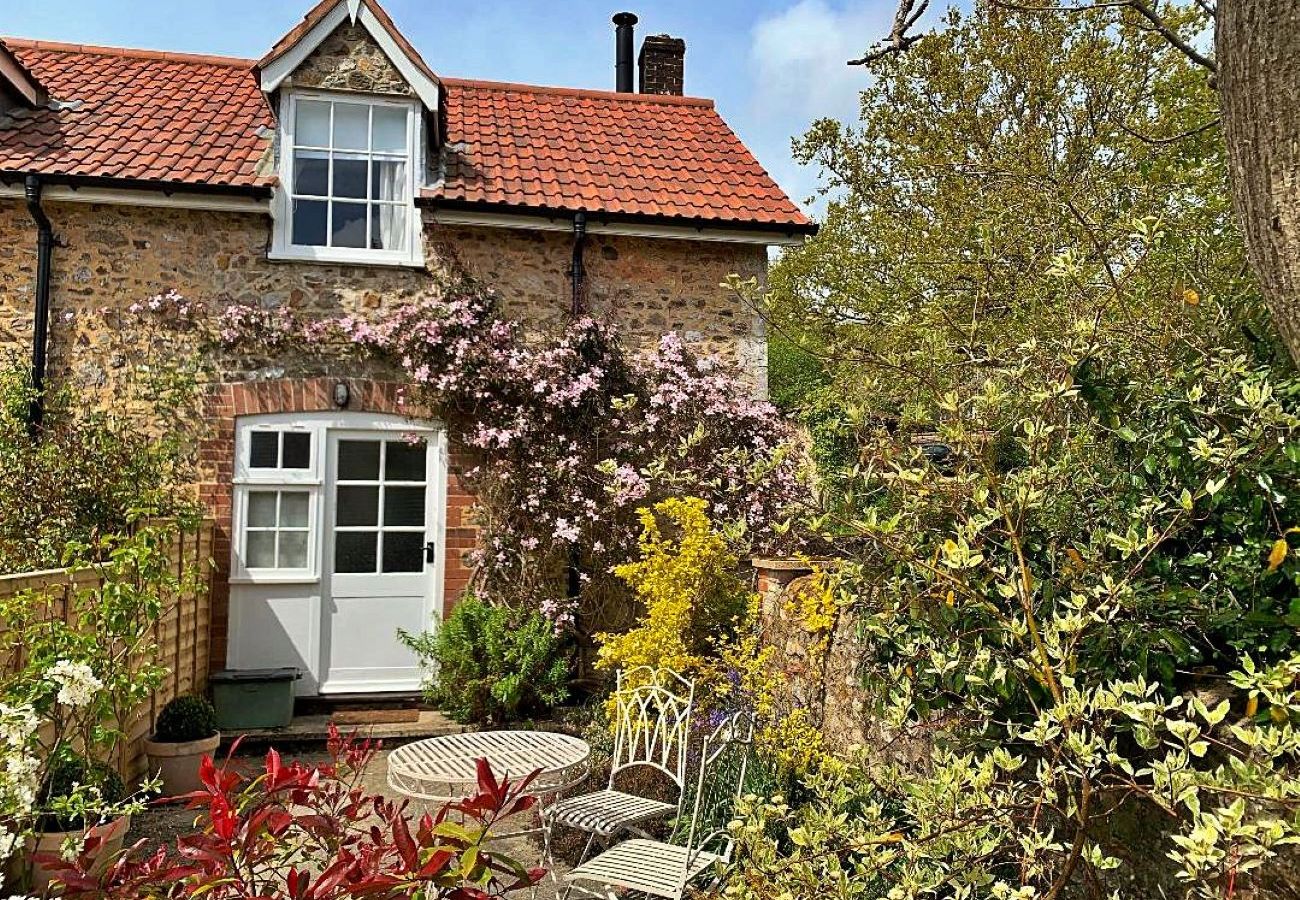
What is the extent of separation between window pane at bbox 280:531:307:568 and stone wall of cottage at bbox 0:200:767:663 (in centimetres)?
48

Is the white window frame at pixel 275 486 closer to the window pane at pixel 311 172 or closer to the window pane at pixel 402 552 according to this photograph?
the window pane at pixel 402 552

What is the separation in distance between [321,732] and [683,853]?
471cm

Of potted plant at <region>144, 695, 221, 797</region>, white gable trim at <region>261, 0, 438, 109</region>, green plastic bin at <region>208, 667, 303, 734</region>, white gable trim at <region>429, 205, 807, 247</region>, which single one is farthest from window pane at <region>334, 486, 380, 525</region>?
white gable trim at <region>261, 0, 438, 109</region>

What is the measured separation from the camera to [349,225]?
8945 mm

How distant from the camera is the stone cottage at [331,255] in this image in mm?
8336

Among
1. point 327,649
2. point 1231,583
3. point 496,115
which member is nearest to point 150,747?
point 327,649

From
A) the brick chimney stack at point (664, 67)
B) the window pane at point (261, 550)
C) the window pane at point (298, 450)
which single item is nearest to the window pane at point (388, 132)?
the window pane at point (298, 450)

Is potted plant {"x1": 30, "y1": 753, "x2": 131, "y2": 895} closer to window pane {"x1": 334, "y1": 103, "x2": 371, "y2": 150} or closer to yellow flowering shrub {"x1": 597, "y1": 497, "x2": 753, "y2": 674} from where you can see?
yellow flowering shrub {"x1": 597, "y1": 497, "x2": 753, "y2": 674}

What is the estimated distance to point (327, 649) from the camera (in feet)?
28.0

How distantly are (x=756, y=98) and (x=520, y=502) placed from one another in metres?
21.6

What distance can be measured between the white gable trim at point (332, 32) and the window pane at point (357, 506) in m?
3.80

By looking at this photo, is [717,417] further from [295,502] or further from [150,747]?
[150,747]

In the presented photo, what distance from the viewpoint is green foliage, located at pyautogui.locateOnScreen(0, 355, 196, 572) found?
7059 mm

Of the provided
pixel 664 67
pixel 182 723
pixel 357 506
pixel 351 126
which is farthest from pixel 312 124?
pixel 182 723
